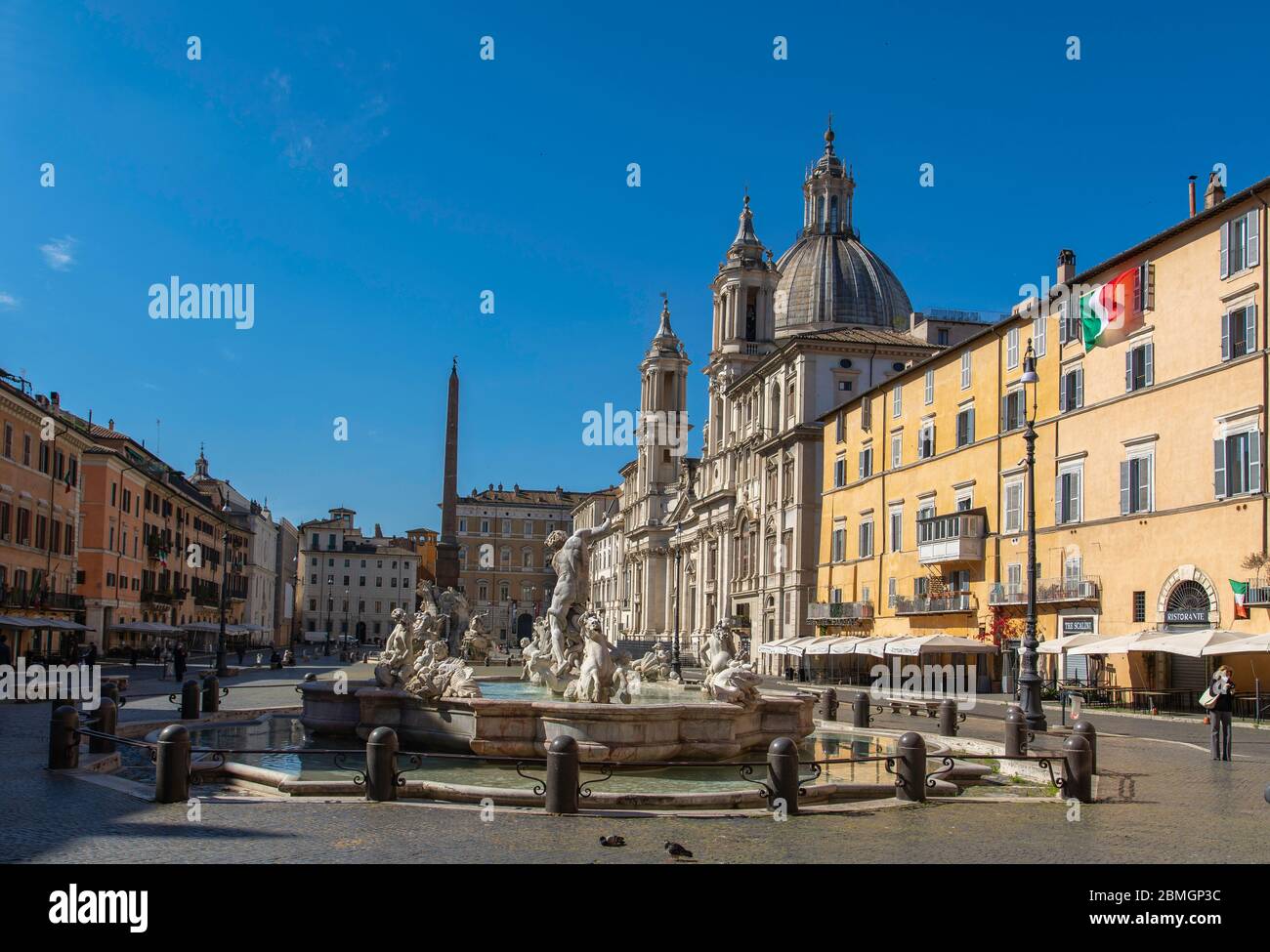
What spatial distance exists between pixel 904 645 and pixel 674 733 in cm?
2926

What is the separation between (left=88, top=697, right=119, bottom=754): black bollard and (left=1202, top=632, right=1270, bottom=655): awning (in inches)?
931

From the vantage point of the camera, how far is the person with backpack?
18422mm

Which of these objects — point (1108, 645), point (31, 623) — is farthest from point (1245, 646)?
point (31, 623)

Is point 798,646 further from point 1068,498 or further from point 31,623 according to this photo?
point 31,623

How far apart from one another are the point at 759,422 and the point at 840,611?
19.1 metres

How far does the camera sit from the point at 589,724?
15.6 m

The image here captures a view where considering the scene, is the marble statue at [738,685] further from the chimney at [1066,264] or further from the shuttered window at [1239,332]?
the chimney at [1066,264]

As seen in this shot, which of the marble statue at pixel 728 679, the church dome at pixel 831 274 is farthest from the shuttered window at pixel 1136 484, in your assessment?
the church dome at pixel 831 274

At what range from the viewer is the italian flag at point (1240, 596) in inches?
1213

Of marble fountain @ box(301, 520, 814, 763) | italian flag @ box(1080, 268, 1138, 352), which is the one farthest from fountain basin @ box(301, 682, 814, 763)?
italian flag @ box(1080, 268, 1138, 352)

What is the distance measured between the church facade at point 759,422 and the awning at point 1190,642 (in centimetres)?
2391
